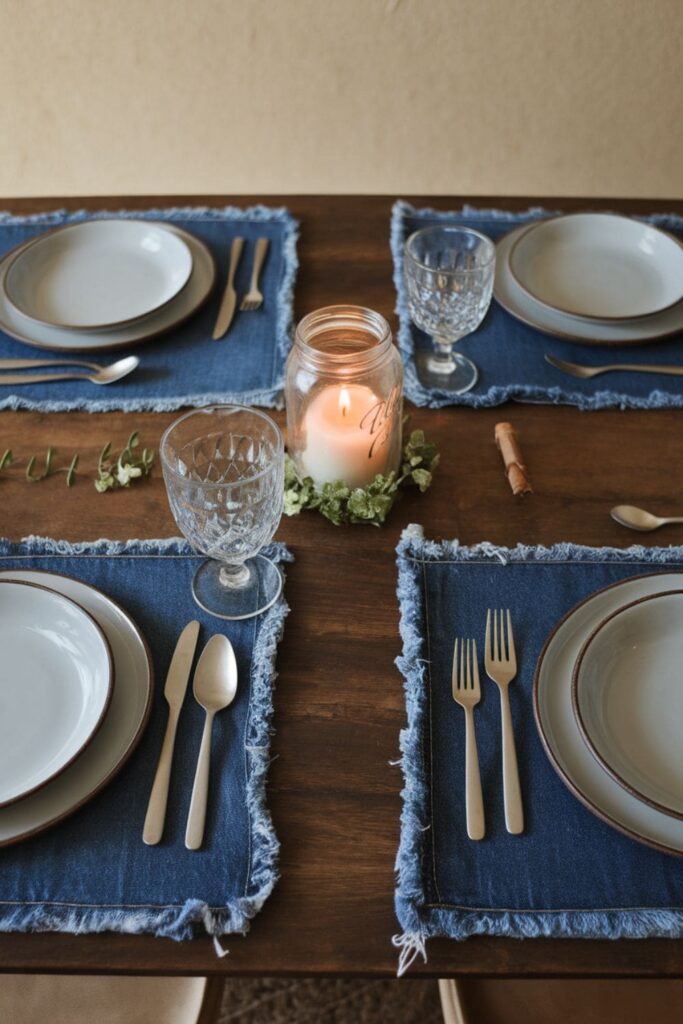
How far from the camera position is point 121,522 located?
0.80 meters

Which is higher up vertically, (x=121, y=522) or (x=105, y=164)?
(x=121, y=522)

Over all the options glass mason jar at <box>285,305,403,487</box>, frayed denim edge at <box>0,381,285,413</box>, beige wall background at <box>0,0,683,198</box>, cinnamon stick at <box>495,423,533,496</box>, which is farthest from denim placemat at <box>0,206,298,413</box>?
beige wall background at <box>0,0,683,198</box>

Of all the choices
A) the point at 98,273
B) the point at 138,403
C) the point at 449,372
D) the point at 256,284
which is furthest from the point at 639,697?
the point at 98,273

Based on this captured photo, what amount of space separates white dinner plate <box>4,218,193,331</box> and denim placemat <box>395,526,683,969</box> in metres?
0.50

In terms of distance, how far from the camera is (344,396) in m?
0.78

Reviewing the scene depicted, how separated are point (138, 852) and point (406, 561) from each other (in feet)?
1.02

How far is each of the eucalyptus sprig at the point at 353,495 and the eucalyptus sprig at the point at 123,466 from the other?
0.45 feet

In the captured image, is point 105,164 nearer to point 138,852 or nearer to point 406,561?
point 406,561

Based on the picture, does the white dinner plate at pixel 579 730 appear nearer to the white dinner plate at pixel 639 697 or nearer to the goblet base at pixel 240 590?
the white dinner plate at pixel 639 697

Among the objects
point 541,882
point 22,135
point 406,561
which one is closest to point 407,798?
point 541,882

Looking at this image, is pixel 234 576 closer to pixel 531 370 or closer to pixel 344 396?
pixel 344 396

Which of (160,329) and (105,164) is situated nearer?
(160,329)

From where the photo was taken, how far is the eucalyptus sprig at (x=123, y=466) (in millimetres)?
830

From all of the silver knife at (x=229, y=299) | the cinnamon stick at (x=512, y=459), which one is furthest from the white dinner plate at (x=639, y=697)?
the silver knife at (x=229, y=299)
